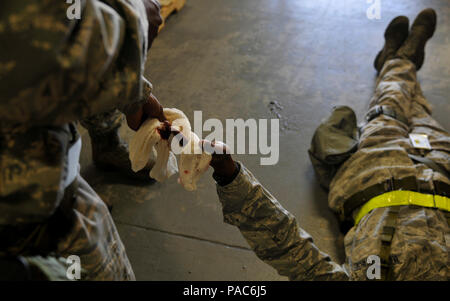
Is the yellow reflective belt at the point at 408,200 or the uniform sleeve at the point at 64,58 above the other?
the uniform sleeve at the point at 64,58

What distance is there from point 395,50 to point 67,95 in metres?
2.19

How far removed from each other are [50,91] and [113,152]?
1246mm

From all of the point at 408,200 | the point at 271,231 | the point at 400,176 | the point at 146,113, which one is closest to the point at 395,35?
the point at 400,176

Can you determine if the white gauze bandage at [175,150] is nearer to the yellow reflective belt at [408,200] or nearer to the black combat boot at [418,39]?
the yellow reflective belt at [408,200]

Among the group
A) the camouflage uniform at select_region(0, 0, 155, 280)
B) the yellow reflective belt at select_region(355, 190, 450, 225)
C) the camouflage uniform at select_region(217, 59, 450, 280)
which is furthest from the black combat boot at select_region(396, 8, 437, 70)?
the camouflage uniform at select_region(0, 0, 155, 280)

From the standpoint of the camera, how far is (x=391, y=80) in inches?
78.1

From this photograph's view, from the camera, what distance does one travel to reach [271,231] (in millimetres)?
1043

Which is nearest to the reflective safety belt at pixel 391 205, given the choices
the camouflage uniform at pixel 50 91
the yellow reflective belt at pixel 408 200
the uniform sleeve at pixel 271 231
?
the yellow reflective belt at pixel 408 200

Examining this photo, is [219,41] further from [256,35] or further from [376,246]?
[376,246]

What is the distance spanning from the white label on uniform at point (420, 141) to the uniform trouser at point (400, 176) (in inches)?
0.9

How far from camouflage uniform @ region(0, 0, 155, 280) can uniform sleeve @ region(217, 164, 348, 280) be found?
16.9 inches

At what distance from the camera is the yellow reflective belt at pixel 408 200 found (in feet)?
4.17

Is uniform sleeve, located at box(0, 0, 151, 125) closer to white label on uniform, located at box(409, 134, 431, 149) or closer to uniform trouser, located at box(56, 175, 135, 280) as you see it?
uniform trouser, located at box(56, 175, 135, 280)
